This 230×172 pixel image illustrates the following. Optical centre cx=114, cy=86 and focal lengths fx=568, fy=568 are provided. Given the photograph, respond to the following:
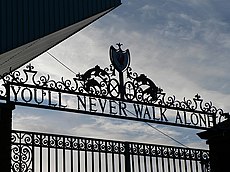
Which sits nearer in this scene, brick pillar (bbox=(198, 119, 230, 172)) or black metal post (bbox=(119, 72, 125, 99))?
black metal post (bbox=(119, 72, 125, 99))

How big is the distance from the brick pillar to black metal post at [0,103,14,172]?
4.91m

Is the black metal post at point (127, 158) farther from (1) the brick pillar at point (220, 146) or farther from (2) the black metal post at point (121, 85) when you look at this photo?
(1) the brick pillar at point (220, 146)

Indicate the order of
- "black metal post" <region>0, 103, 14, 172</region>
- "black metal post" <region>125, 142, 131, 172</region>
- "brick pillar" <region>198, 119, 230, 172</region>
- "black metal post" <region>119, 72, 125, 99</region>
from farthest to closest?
"brick pillar" <region>198, 119, 230, 172</region> → "black metal post" <region>119, 72, 125, 99</region> → "black metal post" <region>125, 142, 131, 172</region> → "black metal post" <region>0, 103, 14, 172</region>

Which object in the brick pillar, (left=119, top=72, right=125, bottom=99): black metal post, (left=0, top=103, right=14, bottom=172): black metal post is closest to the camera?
(left=0, top=103, right=14, bottom=172): black metal post

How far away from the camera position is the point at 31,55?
12.7 m

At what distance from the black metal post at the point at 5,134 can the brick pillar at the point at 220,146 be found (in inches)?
193

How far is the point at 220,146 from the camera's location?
13.0m

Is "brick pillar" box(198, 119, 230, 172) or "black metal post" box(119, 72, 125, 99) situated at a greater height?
"black metal post" box(119, 72, 125, 99)

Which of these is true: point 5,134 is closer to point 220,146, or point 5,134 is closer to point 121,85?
point 121,85

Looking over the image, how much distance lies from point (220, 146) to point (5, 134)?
17.7 feet

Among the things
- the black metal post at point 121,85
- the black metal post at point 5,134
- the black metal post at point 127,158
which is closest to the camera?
the black metal post at point 5,134

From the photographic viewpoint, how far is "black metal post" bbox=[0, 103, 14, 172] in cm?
967

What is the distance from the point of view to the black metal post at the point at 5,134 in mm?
9672

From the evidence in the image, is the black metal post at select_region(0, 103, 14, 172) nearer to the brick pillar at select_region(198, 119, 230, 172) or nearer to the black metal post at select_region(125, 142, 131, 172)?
the black metal post at select_region(125, 142, 131, 172)
